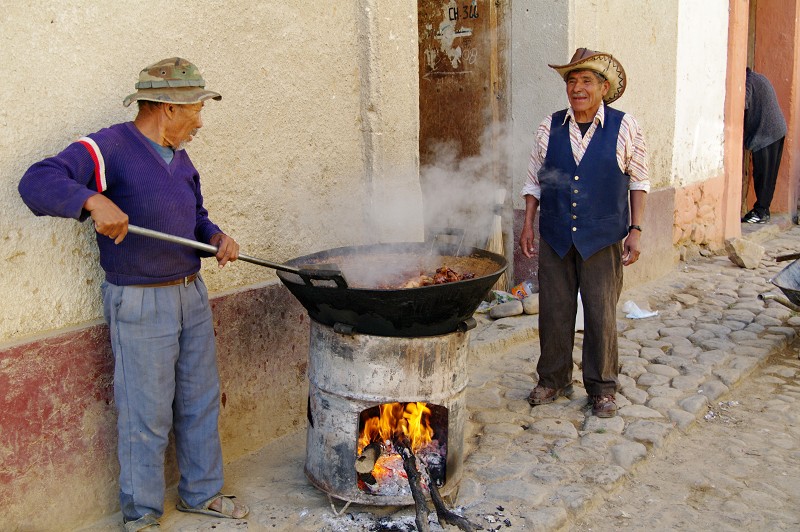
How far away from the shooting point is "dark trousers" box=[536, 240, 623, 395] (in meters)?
4.80

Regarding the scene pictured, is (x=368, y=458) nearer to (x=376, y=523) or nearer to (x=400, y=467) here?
(x=400, y=467)

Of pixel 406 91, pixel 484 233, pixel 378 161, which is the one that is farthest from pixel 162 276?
pixel 484 233

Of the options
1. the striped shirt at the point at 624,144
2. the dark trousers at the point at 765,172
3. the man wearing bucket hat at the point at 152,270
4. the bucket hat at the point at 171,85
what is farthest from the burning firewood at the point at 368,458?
the dark trousers at the point at 765,172

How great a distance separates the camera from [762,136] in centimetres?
1138

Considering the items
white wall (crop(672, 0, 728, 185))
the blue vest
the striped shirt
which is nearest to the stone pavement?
the blue vest

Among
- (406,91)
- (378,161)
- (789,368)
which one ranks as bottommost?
(789,368)

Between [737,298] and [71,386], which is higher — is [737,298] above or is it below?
below

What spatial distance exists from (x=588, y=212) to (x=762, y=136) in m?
8.03

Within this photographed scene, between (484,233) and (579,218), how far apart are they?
232cm

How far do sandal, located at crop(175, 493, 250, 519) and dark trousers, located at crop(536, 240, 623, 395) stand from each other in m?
2.25

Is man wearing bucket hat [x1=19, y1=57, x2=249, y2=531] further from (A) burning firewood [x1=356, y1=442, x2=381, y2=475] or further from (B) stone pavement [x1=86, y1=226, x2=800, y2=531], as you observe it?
(A) burning firewood [x1=356, y1=442, x2=381, y2=475]

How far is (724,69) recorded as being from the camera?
9.88m

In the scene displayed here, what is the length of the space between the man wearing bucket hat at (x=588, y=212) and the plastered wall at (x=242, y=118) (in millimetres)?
886

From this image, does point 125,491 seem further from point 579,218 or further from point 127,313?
point 579,218
